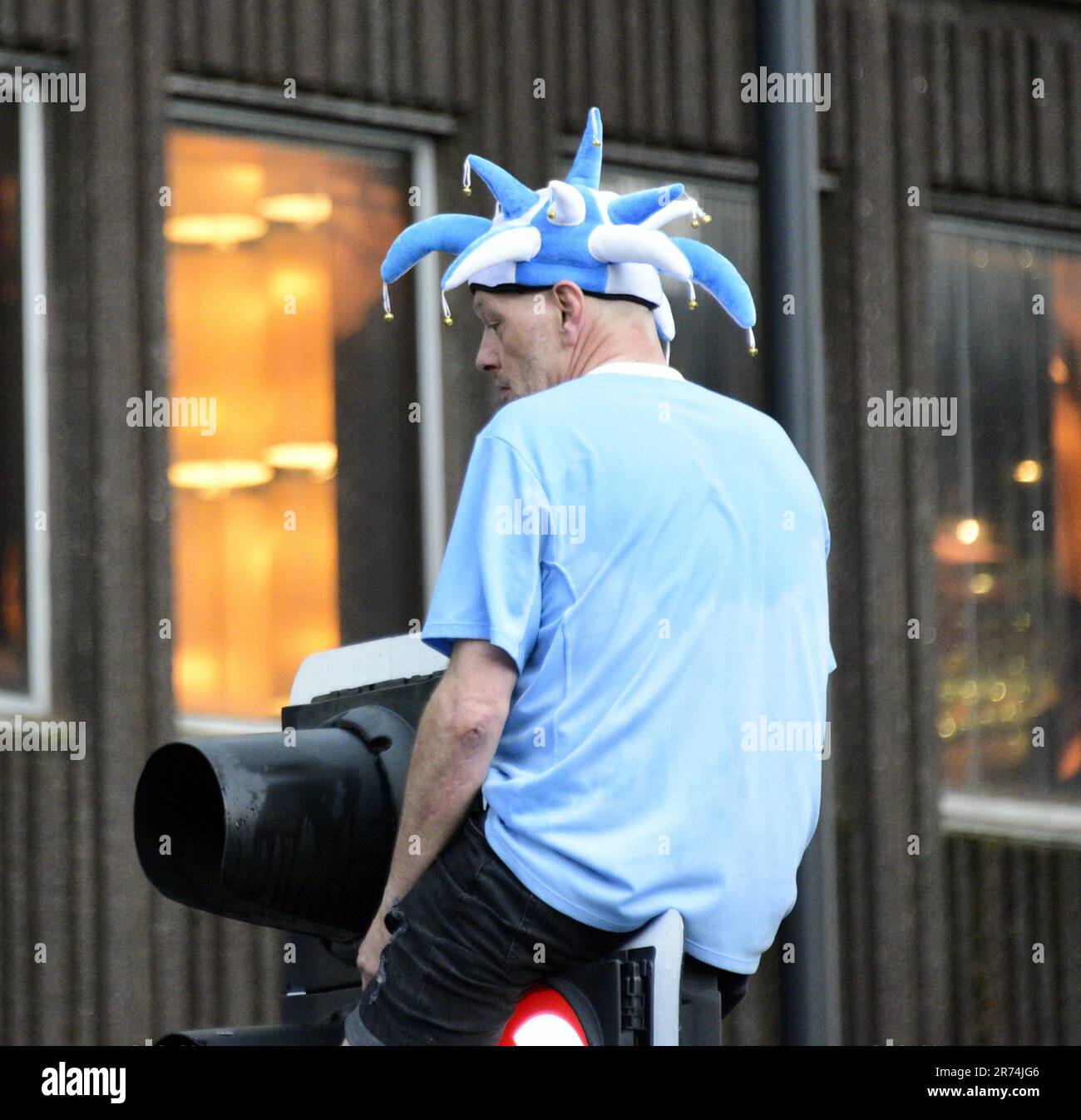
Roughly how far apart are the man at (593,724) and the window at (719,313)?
655 centimetres

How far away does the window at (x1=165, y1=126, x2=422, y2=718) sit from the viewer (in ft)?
28.1

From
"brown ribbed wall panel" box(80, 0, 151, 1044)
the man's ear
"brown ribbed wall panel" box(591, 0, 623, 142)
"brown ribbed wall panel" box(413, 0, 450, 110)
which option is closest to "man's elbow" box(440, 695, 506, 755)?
the man's ear

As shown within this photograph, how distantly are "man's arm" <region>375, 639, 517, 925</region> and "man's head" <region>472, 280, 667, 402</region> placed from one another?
56 cm

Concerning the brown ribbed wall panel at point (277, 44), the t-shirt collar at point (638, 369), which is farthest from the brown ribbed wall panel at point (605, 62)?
the t-shirt collar at point (638, 369)

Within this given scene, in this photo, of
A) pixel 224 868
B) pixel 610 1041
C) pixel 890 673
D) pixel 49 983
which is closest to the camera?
pixel 610 1041

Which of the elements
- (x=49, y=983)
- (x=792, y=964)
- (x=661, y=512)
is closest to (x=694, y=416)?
(x=661, y=512)

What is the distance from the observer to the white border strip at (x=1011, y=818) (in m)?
10.4

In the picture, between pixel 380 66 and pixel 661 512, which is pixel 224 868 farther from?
pixel 380 66

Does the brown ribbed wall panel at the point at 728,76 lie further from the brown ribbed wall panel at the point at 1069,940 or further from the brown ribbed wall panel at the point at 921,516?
the brown ribbed wall panel at the point at 1069,940

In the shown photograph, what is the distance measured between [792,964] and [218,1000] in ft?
11.4

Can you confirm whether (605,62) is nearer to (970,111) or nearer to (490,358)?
(970,111)

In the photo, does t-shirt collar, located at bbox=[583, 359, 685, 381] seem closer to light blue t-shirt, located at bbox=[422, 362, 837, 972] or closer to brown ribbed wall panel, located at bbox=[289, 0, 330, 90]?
light blue t-shirt, located at bbox=[422, 362, 837, 972]

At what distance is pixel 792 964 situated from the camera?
5426 mm
